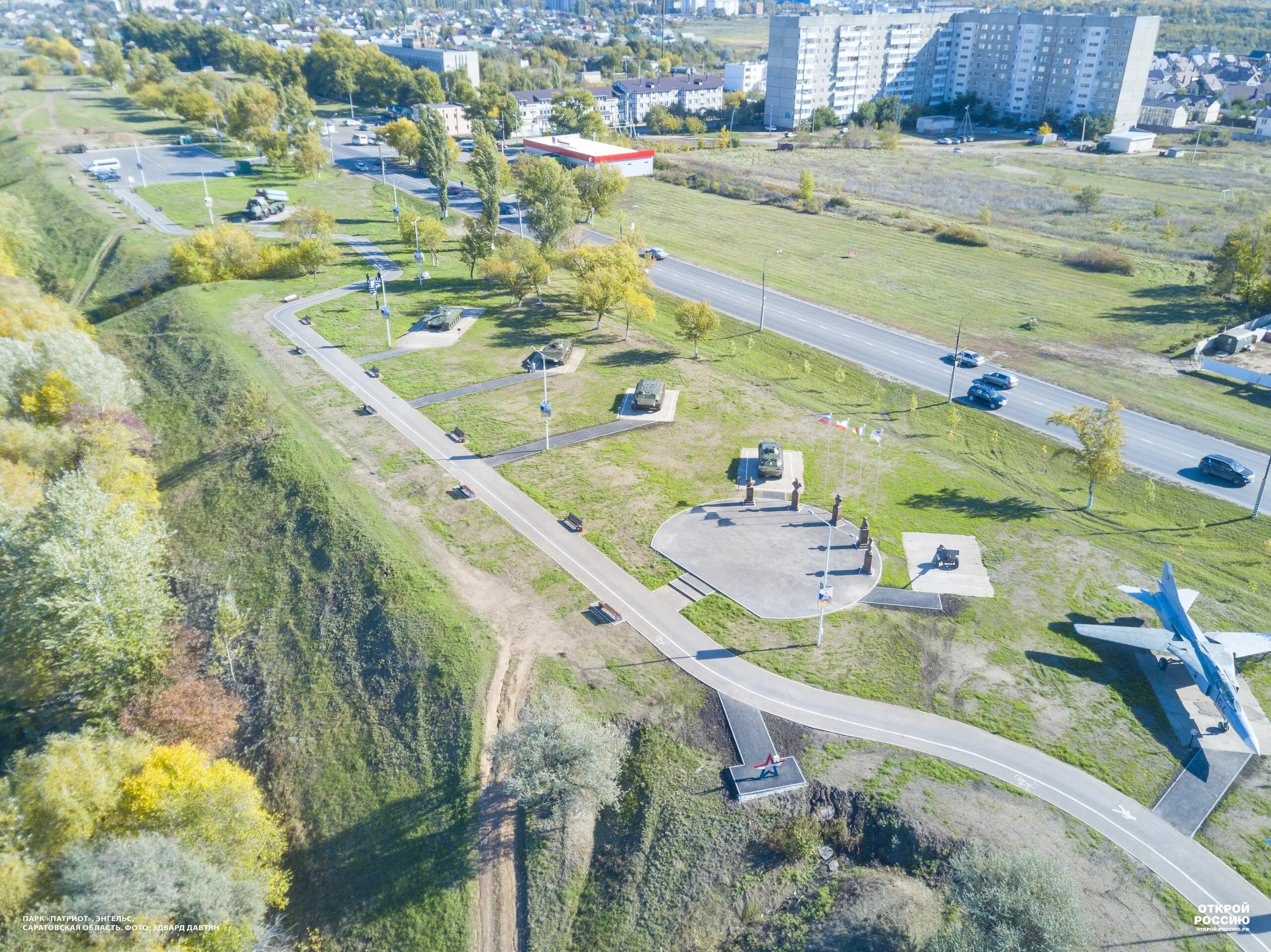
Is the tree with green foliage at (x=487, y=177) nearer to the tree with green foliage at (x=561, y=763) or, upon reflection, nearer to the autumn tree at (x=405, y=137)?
the autumn tree at (x=405, y=137)

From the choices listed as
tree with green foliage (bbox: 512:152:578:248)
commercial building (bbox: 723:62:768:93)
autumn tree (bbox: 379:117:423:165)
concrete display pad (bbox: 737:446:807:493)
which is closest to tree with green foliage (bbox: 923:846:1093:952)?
concrete display pad (bbox: 737:446:807:493)

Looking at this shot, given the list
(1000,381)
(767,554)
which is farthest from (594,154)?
(767,554)

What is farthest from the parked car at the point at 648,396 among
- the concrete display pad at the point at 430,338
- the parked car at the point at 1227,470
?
the parked car at the point at 1227,470

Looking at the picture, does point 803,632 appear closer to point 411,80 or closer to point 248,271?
point 248,271

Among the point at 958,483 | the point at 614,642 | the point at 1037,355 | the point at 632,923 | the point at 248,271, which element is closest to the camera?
the point at 632,923

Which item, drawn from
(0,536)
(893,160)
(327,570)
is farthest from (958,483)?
(893,160)

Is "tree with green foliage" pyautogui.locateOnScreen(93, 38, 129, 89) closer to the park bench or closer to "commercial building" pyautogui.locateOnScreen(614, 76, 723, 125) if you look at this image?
"commercial building" pyautogui.locateOnScreen(614, 76, 723, 125)
